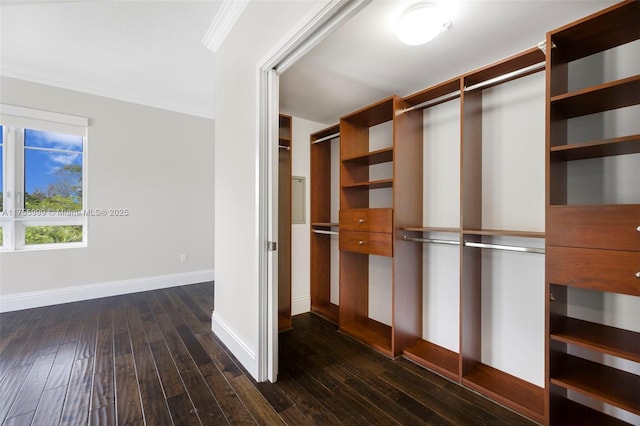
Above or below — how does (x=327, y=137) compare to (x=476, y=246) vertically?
above

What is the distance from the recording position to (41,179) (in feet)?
11.0

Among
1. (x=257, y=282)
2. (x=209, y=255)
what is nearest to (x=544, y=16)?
(x=257, y=282)

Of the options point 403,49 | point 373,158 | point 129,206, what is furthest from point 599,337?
point 129,206

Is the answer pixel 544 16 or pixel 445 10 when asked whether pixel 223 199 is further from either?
pixel 544 16

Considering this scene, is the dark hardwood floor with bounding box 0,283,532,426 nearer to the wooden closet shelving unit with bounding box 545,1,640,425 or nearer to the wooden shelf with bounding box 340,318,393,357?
the wooden shelf with bounding box 340,318,393,357

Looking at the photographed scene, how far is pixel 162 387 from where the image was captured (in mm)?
1829

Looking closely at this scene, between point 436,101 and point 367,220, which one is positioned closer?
point 436,101

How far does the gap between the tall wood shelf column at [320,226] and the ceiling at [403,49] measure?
0.65 m

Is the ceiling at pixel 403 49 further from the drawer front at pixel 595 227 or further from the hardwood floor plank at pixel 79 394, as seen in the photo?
the hardwood floor plank at pixel 79 394

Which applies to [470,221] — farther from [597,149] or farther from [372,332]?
[372,332]

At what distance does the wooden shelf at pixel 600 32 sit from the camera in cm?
126

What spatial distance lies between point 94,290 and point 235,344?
2.67m

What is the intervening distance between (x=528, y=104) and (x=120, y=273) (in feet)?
16.2

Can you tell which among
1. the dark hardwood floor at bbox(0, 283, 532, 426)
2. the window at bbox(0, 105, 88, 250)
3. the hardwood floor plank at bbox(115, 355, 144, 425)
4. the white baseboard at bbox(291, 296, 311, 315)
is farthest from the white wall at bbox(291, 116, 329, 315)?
the window at bbox(0, 105, 88, 250)
